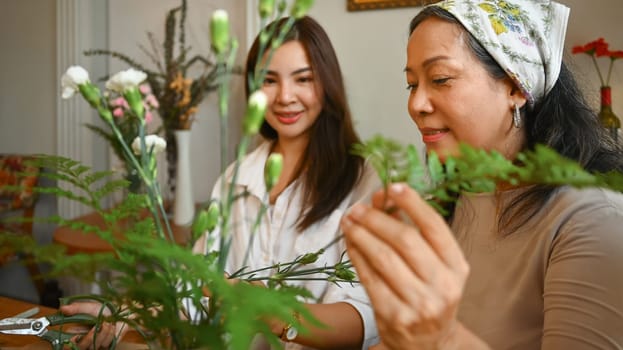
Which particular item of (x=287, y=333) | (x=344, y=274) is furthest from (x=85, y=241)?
(x=344, y=274)

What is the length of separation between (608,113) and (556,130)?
0.98m

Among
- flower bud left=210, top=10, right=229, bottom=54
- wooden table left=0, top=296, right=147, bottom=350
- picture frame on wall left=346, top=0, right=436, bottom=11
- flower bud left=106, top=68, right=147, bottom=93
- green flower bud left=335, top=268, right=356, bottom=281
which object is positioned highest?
picture frame on wall left=346, top=0, right=436, bottom=11

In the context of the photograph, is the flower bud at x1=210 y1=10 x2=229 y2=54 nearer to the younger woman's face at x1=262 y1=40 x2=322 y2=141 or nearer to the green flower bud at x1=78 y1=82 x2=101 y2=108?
the green flower bud at x1=78 y1=82 x2=101 y2=108

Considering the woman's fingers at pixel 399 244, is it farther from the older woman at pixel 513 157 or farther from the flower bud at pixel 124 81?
the older woman at pixel 513 157

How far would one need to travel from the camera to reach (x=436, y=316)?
17.2 inches

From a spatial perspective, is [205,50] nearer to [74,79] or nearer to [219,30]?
[74,79]

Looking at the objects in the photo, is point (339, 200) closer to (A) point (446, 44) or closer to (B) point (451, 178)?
(A) point (446, 44)

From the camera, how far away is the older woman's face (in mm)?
945

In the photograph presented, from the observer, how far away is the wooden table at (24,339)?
2.62 feet

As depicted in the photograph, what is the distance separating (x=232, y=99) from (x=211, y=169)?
43 cm

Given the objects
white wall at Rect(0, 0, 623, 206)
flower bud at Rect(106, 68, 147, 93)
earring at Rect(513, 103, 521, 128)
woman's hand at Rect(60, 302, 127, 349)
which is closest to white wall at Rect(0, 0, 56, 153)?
white wall at Rect(0, 0, 623, 206)

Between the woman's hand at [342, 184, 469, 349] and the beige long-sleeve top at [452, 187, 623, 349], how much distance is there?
386 mm

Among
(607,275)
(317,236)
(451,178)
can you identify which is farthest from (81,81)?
(317,236)

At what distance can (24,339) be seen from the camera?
0.91 metres
